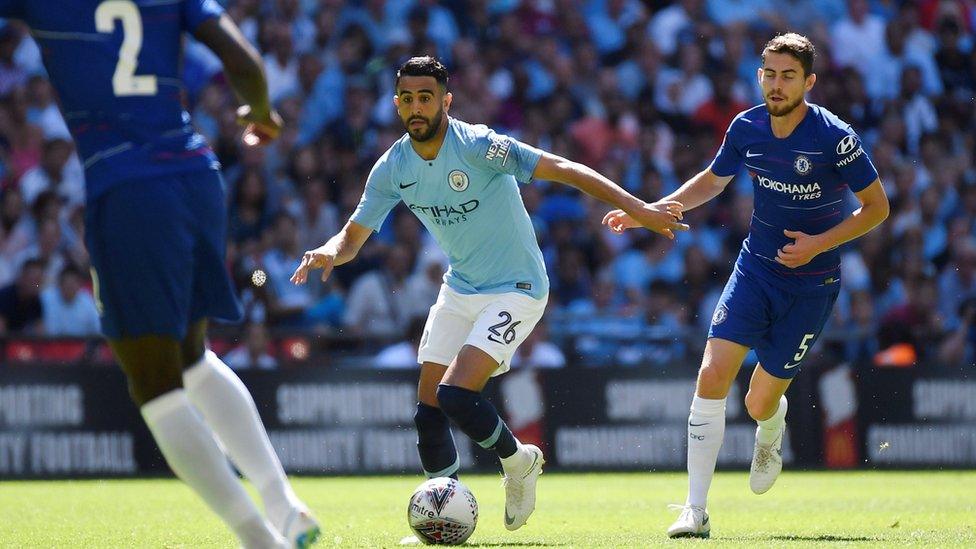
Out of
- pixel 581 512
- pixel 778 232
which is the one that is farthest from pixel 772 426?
pixel 581 512

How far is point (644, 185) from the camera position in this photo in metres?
17.2

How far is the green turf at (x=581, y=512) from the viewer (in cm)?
780

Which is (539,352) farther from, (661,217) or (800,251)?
(661,217)

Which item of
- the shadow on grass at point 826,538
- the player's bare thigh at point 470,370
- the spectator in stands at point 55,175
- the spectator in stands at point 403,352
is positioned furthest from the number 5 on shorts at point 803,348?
the spectator in stands at point 55,175

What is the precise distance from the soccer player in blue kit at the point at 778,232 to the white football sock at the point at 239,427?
9.30ft

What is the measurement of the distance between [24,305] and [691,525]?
29.6 feet

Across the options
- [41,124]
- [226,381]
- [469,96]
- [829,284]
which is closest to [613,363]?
[469,96]

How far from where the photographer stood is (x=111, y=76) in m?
5.28

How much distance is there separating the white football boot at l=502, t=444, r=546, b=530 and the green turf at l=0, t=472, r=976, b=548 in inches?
4.4

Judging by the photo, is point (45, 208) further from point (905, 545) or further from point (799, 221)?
point (905, 545)

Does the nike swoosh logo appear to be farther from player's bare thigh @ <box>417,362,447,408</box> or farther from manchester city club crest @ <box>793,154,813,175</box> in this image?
manchester city club crest @ <box>793,154,813,175</box>

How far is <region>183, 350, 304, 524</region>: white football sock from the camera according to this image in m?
5.50

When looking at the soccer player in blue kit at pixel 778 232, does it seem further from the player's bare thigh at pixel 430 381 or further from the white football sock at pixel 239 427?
the white football sock at pixel 239 427

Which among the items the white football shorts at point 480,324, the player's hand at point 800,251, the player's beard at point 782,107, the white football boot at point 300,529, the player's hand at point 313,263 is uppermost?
the player's beard at point 782,107
